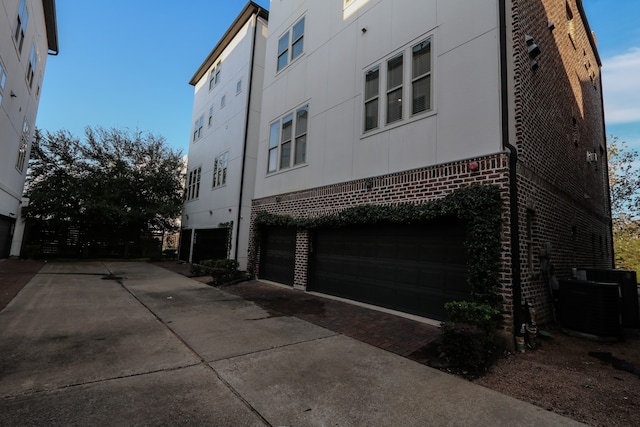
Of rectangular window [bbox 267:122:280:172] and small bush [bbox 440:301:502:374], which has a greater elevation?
rectangular window [bbox 267:122:280:172]

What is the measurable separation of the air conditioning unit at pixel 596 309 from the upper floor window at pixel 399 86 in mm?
4278

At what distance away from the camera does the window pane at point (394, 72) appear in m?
7.32

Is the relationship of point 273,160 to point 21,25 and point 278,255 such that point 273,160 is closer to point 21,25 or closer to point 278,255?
point 278,255

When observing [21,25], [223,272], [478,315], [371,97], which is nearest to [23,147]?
[21,25]

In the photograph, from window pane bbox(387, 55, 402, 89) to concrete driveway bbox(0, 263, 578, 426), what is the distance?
5.71m

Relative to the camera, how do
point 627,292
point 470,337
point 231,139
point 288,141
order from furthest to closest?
point 231,139
point 288,141
point 627,292
point 470,337

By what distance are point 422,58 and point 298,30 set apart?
631cm

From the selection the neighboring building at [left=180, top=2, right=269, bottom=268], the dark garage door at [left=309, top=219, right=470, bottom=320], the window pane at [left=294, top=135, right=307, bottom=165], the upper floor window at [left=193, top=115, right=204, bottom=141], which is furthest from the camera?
the upper floor window at [left=193, top=115, right=204, bottom=141]

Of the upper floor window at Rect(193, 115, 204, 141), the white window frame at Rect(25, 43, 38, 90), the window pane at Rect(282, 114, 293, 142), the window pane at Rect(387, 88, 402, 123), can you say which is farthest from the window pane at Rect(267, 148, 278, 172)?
the white window frame at Rect(25, 43, 38, 90)

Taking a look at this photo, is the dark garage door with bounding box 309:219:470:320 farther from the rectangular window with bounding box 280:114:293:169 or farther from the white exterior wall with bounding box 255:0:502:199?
the rectangular window with bounding box 280:114:293:169

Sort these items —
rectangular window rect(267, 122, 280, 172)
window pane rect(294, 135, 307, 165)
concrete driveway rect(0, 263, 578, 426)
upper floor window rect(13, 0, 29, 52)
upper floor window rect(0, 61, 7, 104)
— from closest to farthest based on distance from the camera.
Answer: concrete driveway rect(0, 263, 578, 426) < window pane rect(294, 135, 307, 165) < upper floor window rect(0, 61, 7, 104) < rectangular window rect(267, 122, 280, 172) < upper floor window rect(13, 0, 29, 52)

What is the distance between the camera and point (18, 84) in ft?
45.0

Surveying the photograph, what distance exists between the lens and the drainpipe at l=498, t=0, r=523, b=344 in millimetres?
4867

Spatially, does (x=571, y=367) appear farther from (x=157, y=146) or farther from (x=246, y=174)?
(x=157, y=146)
